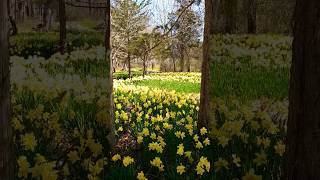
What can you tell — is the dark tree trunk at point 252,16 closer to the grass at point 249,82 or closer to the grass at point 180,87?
the grass at point 249,82

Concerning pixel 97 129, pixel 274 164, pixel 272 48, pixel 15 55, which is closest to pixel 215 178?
pixel 274 164

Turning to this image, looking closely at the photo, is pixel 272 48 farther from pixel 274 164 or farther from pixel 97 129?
pixel 97 129

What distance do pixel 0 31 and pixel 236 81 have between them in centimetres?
341

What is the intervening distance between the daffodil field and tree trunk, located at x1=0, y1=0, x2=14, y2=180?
0.90 m

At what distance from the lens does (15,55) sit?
11.8 feet

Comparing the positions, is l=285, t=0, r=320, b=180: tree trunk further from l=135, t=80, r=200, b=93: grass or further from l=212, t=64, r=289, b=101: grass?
l=135, t=80, r=200, b=93: grass

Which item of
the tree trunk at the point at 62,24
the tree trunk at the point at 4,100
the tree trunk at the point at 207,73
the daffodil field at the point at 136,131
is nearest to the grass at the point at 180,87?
the tree trunk at the point at 207,73

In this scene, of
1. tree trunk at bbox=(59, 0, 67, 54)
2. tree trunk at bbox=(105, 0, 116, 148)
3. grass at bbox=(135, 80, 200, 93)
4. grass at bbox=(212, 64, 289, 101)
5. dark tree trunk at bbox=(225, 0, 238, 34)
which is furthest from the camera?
grass at bbox=(135, 80, 200, 93)

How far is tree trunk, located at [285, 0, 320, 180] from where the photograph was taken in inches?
84.0

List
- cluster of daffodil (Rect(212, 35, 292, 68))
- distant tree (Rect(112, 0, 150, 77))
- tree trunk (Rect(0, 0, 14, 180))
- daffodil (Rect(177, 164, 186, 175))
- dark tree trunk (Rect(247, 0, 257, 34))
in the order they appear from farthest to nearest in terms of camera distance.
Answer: distant tree (Rect(112, 0, 150, 77)), dark tree trunk (Rect(247, 0, 257, 34)), cluster of daffodil (Rect(212, 35, 292, 68)), daffodil (Rect(177, 164, 186, 175)), tree trunk (Rect(0, 0, 14, 180))

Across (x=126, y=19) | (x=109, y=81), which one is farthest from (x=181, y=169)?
(x=126, y=19)

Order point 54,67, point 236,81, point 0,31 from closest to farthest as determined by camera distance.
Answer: point 0,31 → point 54,67 → point 236,81

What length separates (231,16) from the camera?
16.5ft

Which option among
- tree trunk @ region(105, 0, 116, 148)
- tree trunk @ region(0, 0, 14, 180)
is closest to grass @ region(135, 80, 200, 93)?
tree trunk @ region(105, 0, 116, 148)
